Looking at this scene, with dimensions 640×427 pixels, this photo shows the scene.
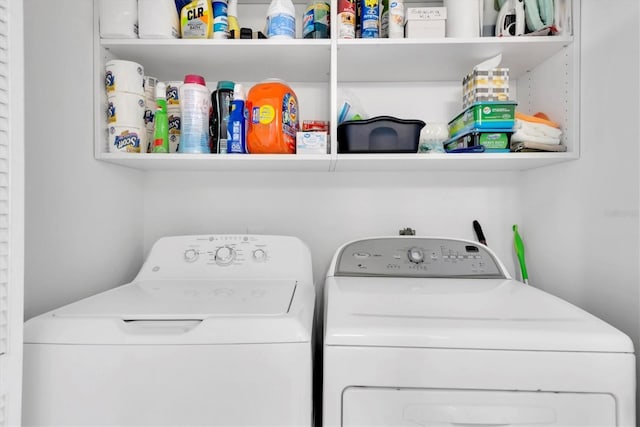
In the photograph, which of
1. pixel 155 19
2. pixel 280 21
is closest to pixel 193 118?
pixel 155 19

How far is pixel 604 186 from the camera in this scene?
1089 millimetres

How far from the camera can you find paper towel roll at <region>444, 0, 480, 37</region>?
1.26 metres

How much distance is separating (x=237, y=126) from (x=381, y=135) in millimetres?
510

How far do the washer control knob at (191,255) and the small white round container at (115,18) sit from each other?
78 centimetres

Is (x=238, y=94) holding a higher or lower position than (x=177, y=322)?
higher

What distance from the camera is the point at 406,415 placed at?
0.80 meters

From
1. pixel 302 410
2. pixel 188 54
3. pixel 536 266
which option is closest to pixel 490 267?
pixel 536 266

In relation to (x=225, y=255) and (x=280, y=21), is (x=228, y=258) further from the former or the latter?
(x=280, y=21)

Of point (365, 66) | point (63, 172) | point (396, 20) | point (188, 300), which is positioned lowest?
point (188, 300)

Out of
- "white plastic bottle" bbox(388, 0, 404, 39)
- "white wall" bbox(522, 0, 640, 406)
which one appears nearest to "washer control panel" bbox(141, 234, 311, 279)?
"white plastic bottle" bbox(388, 0, 404, 39)

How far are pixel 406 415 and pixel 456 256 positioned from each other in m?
0.72

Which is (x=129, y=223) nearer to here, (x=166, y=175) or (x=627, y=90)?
(x=166, y=175)

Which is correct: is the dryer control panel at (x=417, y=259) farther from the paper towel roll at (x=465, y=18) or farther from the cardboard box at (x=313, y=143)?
the paper towel roll at (x=465, y=18)

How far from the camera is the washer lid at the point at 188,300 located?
0.88 metres
